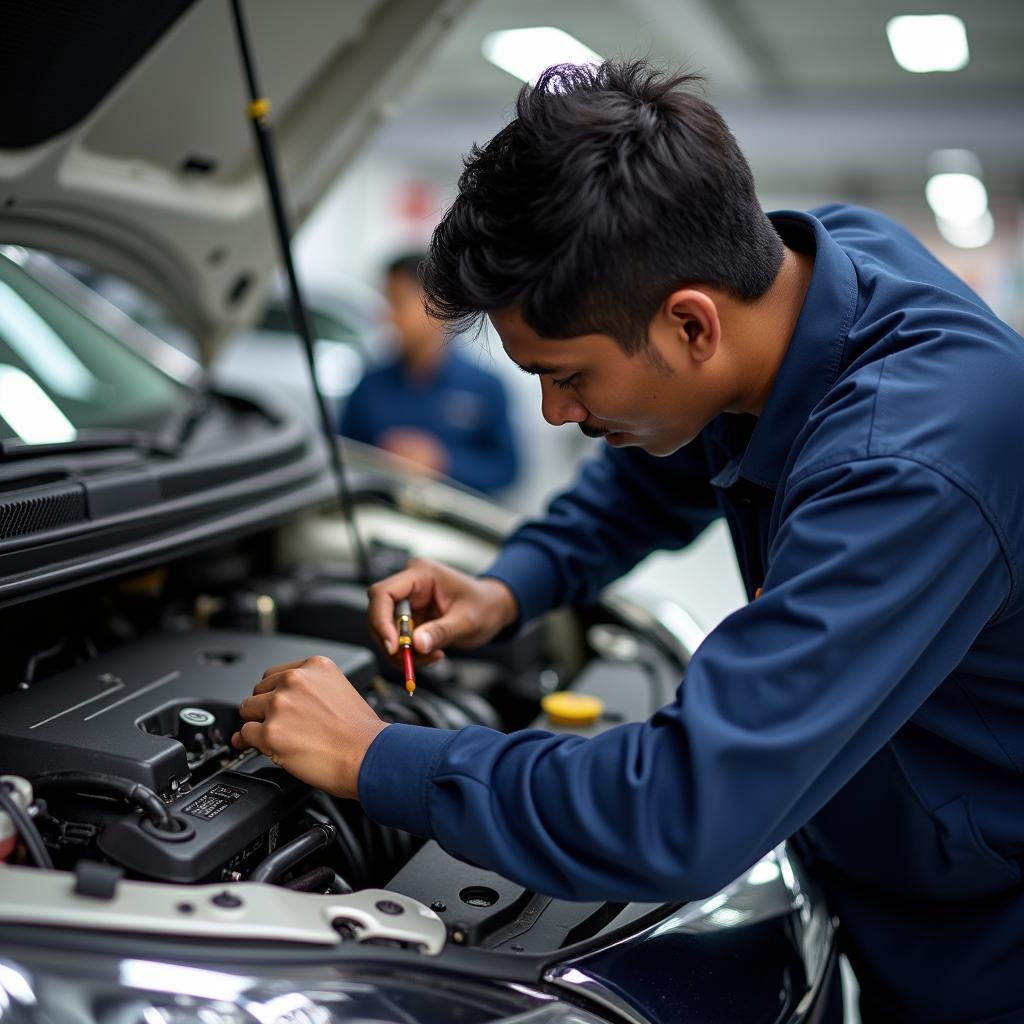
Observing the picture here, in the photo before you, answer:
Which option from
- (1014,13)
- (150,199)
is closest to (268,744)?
(150,199)

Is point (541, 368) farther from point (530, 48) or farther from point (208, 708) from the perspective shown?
point (530, 48)

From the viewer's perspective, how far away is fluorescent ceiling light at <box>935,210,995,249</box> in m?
12.0

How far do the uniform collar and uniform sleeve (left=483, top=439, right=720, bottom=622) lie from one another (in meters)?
0.37

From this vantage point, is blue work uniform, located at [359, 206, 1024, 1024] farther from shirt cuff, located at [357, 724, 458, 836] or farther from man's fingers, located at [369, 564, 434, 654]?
man's fingers, located at [369, 564, 434, 654]

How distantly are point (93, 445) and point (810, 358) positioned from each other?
1.03m

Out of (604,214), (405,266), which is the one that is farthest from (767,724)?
(405,266)

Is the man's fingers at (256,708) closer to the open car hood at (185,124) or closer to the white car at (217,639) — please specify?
the white car at (217,639)

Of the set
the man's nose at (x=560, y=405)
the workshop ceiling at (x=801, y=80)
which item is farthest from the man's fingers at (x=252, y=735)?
the workshop ceiling at (x=801, y=80)

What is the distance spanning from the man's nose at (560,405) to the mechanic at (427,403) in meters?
2.44

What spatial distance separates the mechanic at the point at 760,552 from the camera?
84cm

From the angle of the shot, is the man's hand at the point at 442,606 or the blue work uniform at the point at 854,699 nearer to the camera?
the blue work uniform at the point at 854,699

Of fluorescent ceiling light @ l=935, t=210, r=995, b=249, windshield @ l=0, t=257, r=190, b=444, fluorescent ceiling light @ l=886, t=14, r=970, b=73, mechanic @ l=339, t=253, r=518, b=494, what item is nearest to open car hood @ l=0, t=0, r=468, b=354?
windshield @ l=0, t=257, r=190, b=444

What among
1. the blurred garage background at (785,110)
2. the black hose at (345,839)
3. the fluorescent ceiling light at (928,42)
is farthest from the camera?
the fluorescent ceiling light at (928,42)

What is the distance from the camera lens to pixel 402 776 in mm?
940
